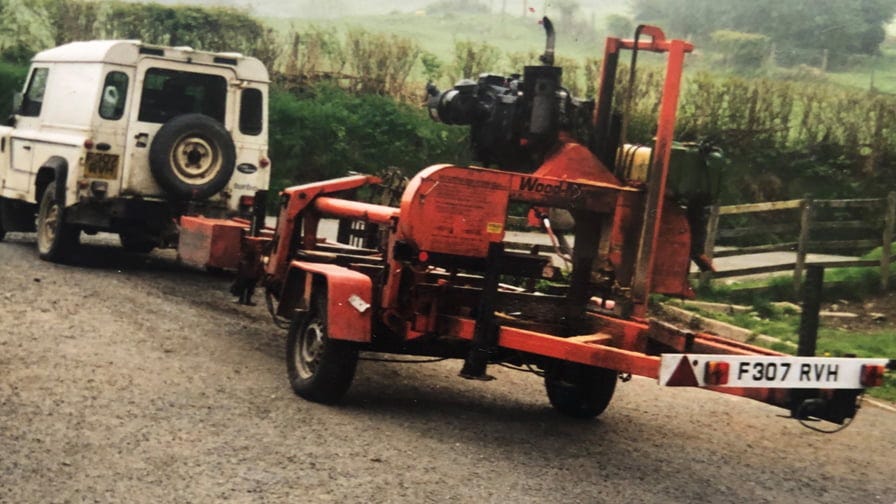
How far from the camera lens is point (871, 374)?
7.42m

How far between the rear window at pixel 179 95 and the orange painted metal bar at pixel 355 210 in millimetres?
4486

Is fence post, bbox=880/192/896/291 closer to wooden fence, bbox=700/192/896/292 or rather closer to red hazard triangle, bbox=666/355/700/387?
wooden fence, bbox=700/192/896/292

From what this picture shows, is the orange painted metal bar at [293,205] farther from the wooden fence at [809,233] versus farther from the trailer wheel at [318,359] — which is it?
the wooden fence at [809,233]

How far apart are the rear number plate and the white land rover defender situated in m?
0.01

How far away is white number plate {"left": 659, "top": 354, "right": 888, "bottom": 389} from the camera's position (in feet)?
23.1

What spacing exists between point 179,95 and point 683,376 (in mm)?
8466

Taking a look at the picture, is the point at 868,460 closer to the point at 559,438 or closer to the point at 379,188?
the point at 559,438

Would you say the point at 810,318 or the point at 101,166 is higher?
the point at 810,318

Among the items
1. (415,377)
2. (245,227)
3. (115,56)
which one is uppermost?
(115,56)

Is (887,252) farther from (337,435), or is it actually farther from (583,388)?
(337,435)

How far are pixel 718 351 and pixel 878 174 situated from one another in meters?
17.0

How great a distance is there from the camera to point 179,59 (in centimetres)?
1407

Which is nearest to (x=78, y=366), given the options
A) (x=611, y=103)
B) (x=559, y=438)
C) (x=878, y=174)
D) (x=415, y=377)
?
(x=415, y=377)

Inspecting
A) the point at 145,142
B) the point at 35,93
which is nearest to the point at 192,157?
the point at 145,142
